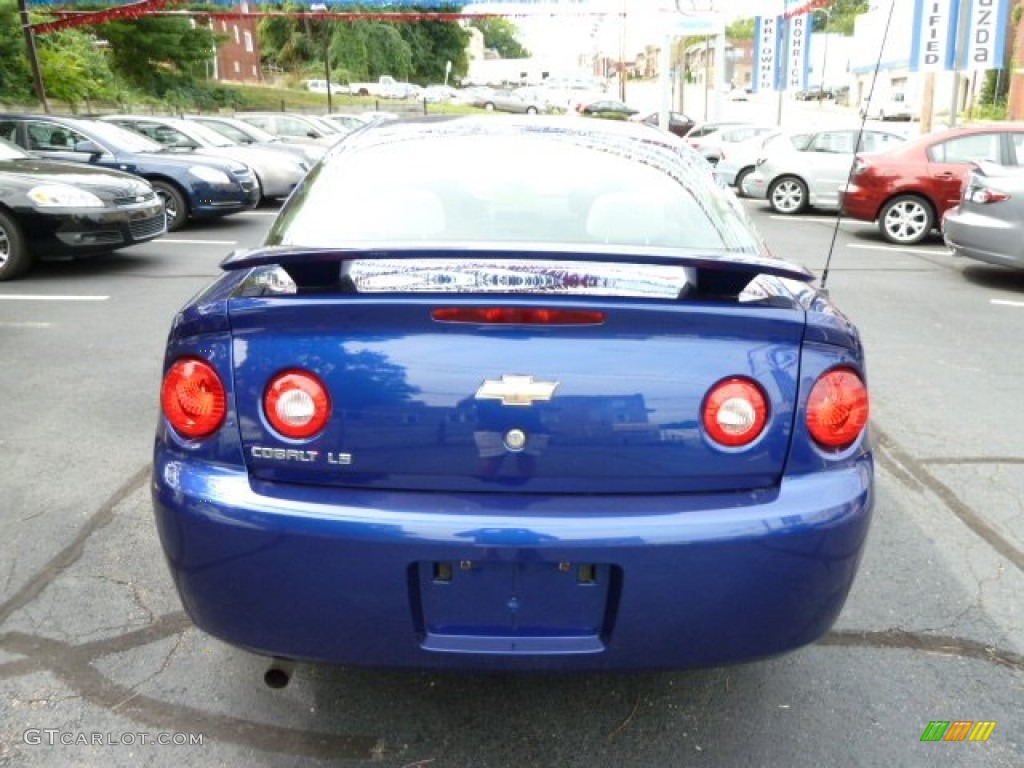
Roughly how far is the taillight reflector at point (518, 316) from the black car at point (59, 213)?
7.49 meters

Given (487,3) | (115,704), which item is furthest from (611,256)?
(487,3)

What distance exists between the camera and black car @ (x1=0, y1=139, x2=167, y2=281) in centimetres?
810

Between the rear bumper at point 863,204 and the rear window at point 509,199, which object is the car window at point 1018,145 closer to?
the rear bumper at point 863,204

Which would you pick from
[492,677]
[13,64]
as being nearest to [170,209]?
[492,677]

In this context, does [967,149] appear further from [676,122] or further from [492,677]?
[676,122]

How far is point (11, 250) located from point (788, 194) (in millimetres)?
11239

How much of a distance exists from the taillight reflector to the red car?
1019 cm

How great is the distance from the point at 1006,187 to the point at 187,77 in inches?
1492

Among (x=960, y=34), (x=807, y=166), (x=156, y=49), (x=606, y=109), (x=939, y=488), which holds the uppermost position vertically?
Result: (x=156, y=49)

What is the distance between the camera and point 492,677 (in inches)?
104

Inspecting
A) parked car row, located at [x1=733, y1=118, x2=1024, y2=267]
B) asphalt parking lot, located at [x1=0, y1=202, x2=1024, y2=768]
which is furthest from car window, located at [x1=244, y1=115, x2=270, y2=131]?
asphalt parking lot, located at [x1=0, y1=202, x2=1024, y2=768]

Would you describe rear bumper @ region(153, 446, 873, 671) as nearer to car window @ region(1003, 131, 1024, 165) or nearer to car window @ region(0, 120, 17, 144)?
car window @ region(1003, 131, 1024, 165)

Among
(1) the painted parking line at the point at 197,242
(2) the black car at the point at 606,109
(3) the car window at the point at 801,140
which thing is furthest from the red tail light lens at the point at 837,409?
(2) the black car at the point at 606,109

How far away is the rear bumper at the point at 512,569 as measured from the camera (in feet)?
6.33
